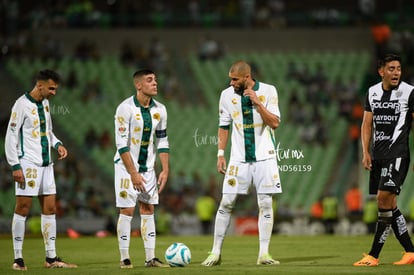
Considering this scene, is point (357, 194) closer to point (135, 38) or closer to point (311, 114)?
point (311, 114)

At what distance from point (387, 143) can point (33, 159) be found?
4.26 meters

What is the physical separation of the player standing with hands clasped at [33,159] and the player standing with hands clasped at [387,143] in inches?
146

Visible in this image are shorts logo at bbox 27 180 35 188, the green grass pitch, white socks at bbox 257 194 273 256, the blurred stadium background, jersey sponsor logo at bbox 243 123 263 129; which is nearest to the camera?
the green grass pitch

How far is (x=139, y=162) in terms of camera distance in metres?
11.8

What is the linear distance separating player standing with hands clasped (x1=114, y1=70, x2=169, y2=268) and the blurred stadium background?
1056 cm

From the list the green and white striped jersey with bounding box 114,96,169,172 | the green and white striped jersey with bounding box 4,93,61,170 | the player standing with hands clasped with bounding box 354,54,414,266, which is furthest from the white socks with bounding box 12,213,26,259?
the player standing with hands clasped with bounding box 354,54,414,266

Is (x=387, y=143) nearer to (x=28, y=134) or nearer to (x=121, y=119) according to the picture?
(x=121, y=119)

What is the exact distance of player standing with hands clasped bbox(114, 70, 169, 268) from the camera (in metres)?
11.5

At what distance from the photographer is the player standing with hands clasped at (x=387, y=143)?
11.4 metres

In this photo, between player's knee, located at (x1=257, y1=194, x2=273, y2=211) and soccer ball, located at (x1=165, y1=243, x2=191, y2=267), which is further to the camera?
player's knee, located at (x1=257, y1=194, x2=273, y2=211)

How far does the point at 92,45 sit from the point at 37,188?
18.8m

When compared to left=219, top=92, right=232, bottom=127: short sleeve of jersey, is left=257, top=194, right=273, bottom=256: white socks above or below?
below

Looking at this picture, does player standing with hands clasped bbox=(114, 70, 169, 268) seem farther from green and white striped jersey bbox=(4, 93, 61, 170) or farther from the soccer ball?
green and white striped jersey bbox=(4, 93, 61, 170)

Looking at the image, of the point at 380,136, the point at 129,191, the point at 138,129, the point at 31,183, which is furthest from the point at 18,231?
the point at 380,136
